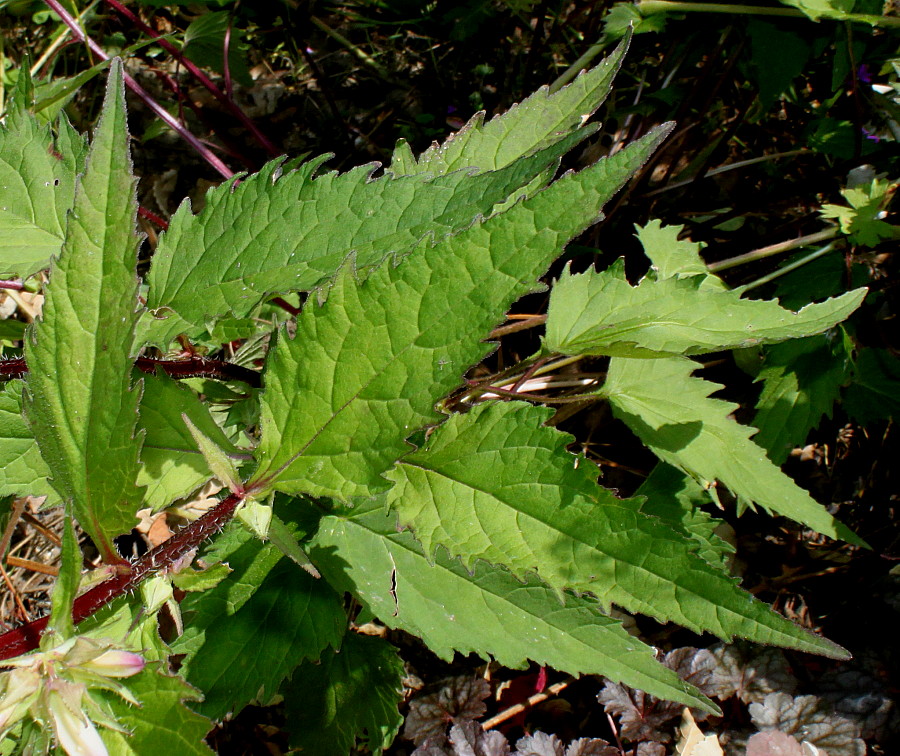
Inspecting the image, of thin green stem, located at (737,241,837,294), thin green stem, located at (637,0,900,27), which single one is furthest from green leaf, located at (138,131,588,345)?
thin green stem, located at (737,241,837,294)

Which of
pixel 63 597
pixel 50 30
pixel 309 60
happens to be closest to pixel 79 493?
pixel 63 597

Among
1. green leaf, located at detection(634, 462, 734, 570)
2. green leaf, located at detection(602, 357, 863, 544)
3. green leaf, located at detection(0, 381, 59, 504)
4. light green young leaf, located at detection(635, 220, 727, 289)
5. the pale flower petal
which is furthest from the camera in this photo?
light green young leaf, located at detection(635, 220, 727, 289)

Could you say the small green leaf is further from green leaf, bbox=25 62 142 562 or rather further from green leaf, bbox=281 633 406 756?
green leaf, bbox=281 633 406 756

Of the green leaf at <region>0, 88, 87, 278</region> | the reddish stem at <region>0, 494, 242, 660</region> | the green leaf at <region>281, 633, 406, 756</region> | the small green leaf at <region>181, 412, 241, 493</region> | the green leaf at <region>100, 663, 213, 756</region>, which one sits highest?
the green leaf at <region>0, 88, 87, 278</region>

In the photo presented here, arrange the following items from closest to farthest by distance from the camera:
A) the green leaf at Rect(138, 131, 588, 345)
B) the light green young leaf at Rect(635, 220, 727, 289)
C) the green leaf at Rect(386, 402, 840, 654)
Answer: the green leaf at Rect(386, 402, 840, 654)
the green leaf at Rect(138, 131, 588, 345)
the light green young leaf at Rect(635, 220, 727, 289)

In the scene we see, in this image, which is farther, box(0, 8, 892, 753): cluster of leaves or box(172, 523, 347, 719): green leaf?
box(172, 523, 347, 719): green leaf

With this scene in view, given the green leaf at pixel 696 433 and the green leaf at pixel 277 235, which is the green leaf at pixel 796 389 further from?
the green leaf at pixel 277 235

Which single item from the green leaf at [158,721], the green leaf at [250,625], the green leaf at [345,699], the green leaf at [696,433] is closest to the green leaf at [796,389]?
the green leaf at [696,433]
